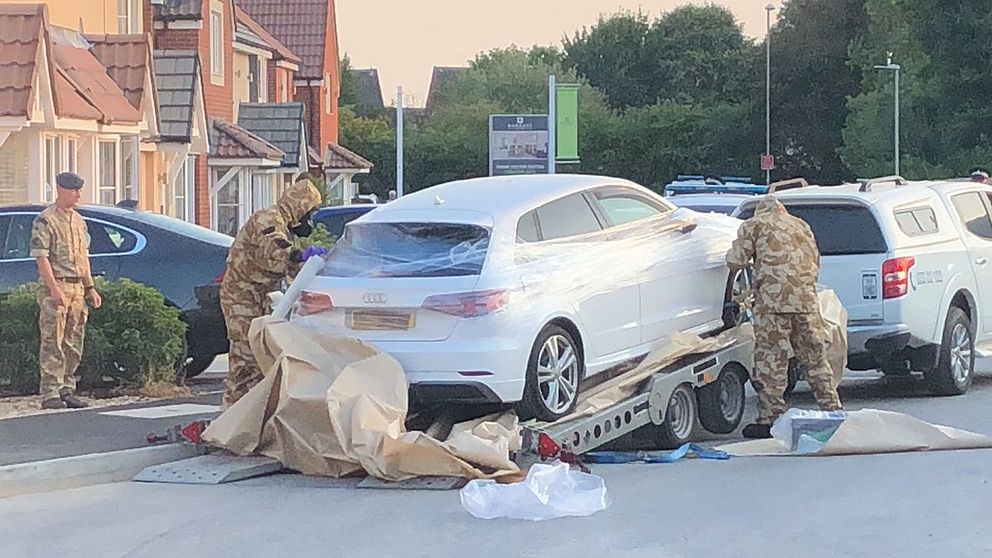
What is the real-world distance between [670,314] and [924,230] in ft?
10.4

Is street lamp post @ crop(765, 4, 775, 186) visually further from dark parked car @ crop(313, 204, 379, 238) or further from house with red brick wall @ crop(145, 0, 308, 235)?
dark parked car @ crop(313, 204, 379, 238)

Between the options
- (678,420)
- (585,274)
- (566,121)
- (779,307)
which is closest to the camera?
(585,274)

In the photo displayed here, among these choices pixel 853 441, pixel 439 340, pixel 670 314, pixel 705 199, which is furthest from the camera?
pixel 705 199

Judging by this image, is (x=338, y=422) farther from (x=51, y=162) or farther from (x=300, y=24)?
(x=300, y=24)

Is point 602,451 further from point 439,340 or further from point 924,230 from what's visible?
point 924,230

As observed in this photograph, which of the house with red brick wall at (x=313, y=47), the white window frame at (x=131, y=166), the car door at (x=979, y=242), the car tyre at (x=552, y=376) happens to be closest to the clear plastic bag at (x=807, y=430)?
the car tyre at (x=552, y=376)

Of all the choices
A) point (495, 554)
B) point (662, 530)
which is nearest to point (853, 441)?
point (662, 530)

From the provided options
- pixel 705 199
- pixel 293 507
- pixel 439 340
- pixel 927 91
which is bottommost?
pixel 293 507

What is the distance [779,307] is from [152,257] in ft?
18.3

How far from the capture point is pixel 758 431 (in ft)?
36.3

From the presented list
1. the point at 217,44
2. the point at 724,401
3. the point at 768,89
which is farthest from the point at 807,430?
the point at 768,89

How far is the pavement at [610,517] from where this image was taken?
773cm

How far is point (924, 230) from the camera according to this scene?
13.0 m

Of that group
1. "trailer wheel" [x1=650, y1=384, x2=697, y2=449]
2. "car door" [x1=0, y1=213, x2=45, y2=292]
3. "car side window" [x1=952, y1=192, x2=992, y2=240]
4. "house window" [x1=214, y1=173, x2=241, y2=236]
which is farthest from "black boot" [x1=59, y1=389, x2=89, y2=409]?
"house window" [x1=214, y1=173, x2=241, y2=236]
